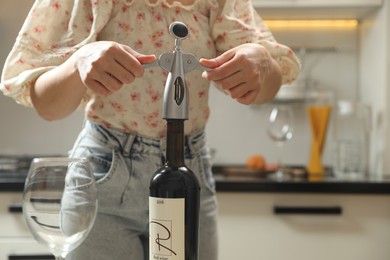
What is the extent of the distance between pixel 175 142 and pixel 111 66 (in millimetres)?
101

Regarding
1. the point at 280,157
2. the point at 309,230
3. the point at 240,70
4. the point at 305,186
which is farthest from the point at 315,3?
the point at 240,70

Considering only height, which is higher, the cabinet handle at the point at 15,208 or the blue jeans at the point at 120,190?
the blue jeans at the point at 120,190

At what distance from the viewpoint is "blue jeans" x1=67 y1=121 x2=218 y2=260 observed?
0.79 metres

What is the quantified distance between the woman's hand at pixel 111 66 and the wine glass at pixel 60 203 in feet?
0.27

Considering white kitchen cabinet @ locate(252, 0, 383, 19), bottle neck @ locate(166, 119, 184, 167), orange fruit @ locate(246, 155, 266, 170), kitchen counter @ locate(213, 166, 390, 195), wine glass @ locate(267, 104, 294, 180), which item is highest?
white kitchen cabinet @ locate(252, 0, 383, 19)

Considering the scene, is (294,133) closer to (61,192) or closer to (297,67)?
(297,67)

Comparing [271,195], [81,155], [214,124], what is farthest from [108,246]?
[214,124]

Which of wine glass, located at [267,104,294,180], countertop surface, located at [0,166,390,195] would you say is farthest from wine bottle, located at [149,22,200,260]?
wine glass, located at [267,104,294,180]

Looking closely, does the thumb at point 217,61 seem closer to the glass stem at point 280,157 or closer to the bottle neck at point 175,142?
the bottle neck at point 175,142

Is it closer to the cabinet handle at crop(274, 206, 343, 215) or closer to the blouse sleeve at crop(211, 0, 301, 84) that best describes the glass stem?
the cabinet handle at crop(274, 206, 343, 215)

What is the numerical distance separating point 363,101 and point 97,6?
158cm

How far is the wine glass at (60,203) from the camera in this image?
0.58m

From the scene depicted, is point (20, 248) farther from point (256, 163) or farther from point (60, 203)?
point (60, 203)

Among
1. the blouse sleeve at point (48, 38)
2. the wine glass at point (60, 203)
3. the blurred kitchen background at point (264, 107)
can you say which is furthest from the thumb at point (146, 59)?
the blurred kitchen background at point (264, 107)
